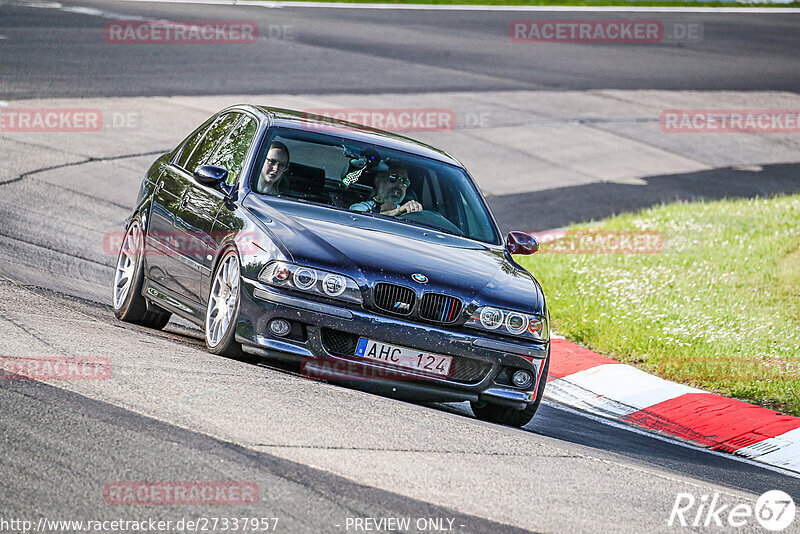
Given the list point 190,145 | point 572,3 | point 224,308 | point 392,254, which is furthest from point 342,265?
point 572,3

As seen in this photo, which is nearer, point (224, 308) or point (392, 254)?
point (392, 254)

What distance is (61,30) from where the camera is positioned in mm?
23984

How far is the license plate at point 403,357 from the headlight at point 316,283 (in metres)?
0.27

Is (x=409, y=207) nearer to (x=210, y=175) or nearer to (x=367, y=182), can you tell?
(x=367, y=182)

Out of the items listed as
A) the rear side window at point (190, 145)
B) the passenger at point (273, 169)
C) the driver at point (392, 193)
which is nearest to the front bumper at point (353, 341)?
the passenger at point (273, 169)

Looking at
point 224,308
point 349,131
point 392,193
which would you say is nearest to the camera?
point 224,308

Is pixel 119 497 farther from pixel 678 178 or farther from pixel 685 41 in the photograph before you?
pixel 685 41

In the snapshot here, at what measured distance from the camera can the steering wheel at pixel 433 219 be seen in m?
8.22

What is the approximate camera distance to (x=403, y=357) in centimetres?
689

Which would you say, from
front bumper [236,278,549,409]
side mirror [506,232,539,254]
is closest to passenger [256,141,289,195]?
front bumper [236,278,549,409]

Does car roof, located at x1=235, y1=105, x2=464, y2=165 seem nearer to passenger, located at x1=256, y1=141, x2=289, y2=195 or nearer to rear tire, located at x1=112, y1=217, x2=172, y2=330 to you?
passenger, located at x1=256, y1=141, x2=289, y2=195

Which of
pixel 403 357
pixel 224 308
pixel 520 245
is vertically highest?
pixel 520 245

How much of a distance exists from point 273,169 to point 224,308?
1183 mm

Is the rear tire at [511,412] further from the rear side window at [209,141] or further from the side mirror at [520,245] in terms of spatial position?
the rear side window at [209,141]
